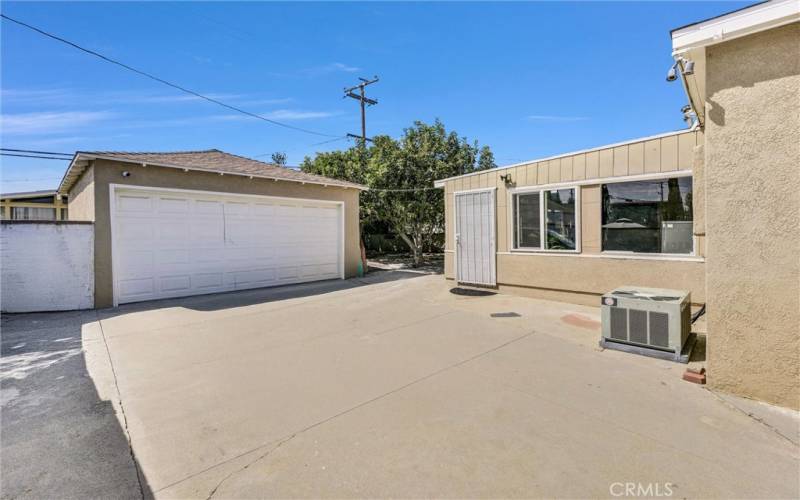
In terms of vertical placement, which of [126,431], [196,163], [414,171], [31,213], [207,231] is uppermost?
[414,171]

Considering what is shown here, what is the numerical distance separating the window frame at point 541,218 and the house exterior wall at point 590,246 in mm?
67

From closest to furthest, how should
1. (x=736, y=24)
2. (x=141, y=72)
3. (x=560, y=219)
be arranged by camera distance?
(x=736, y=24) → (x=560, y=219) → (x=141, y=72)

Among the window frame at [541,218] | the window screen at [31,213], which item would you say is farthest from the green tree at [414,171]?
the window screen at [31,213]

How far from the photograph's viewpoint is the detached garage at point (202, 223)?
26.1ft

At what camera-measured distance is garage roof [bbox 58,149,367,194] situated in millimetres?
7945

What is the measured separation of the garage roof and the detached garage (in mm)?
33

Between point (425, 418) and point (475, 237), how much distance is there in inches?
258

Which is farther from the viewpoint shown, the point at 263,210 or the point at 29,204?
the point at 29,204

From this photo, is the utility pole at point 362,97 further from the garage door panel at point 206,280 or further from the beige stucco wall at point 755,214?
the beige stucco wall at point 755,214

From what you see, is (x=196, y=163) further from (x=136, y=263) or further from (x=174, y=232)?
(x=136, y=263)

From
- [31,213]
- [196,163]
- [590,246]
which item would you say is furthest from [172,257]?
[31,213]

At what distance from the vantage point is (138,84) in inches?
392

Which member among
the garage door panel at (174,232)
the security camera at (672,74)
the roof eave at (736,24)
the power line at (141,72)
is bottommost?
→ the garage door panel at (174,232)

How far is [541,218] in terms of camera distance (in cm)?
779
